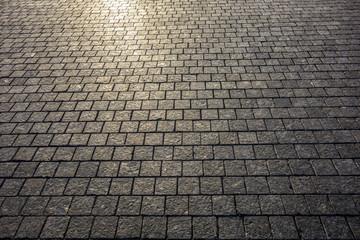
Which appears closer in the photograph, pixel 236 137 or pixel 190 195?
pixel 190 195

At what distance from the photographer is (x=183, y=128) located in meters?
3.96

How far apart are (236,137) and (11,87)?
4363 millimetres

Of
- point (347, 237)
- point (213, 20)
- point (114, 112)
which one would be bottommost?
point (347, 237)

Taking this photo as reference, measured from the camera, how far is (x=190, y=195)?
3104 mm

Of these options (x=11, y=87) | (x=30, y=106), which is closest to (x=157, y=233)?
(x=30, y=106)

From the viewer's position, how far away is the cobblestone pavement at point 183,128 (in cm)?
291

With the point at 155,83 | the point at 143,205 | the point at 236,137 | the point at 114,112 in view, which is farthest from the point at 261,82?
the point at 143,205

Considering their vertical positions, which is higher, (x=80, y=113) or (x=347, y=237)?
(x=80, y=113)

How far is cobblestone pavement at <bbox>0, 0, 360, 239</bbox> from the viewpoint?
291 centimetres

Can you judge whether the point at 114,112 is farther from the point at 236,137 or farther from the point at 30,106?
the point at 236,137

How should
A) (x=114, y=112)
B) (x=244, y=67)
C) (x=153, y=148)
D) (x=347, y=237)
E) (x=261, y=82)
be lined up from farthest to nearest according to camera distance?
(x=244, y=67) < (x=261, y=82) < (x=114, y=112) < (x=153, y=148) < (x=347, y=237)

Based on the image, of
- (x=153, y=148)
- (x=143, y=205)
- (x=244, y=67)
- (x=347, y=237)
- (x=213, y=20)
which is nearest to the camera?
(x=347, y=237)

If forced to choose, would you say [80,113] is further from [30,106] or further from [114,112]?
[30,106]

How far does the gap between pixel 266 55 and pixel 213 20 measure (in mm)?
2154
